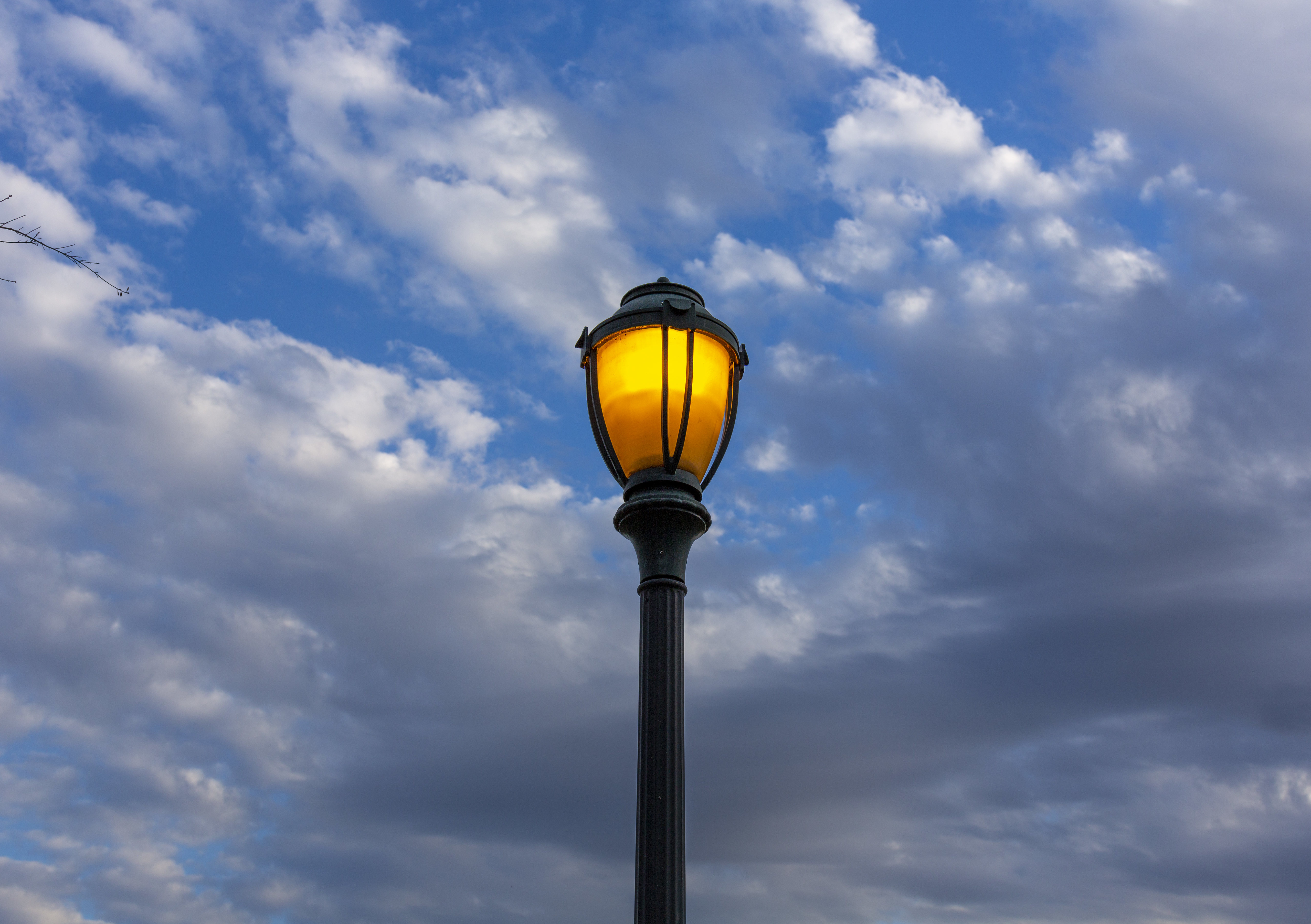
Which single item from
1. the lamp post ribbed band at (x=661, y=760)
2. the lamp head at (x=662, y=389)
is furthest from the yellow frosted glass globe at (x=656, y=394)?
the lamp post ribbed band at (x=661, y=760)

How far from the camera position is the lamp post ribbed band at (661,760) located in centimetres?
424

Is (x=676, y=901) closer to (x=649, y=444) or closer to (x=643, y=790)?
(x=643, y=790)

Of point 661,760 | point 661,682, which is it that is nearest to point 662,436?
point 661,682

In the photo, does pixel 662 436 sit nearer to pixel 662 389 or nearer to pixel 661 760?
pixel 662 389

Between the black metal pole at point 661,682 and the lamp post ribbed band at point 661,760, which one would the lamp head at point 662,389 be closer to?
the black metal pole at point 661,682

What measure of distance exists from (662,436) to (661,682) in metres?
1.09

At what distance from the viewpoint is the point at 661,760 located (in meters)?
4.48

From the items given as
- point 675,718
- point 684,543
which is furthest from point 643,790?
point 684,543

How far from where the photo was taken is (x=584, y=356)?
17.3ft

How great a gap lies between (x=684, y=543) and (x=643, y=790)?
111cm

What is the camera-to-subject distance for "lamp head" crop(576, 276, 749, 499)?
4949 millimetres

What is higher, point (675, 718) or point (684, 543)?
point (684, 543)

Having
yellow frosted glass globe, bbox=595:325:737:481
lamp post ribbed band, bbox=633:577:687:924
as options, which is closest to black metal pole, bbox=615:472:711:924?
lamp post ribbed band, bbox=633:577:687:924

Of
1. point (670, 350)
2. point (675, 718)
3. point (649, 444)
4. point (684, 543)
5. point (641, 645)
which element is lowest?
point (675, 718)
